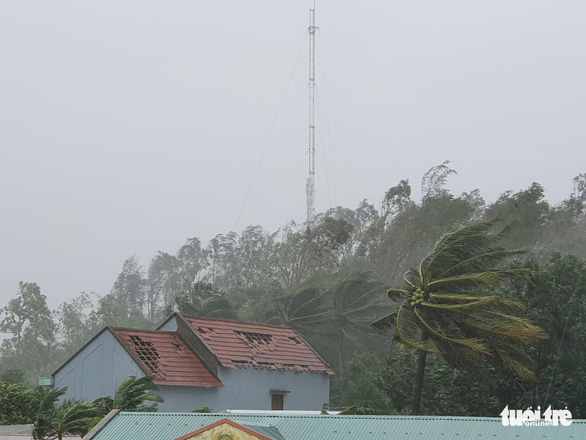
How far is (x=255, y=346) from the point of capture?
4141cm

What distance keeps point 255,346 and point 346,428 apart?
21853 millimetres

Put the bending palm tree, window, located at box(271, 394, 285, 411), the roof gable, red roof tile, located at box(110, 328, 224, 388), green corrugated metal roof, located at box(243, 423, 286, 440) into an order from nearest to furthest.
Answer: the roof gable → green corrugated metal roof, located at box(243, 423, 286, 440) → the bending palm tree → red roof tile, located at box(110, 328, 224, 388) → window, located at box(271, 394, 285, 411)

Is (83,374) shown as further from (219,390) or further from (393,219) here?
(393,219)

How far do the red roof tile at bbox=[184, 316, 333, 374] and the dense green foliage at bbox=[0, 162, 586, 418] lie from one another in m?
3.68

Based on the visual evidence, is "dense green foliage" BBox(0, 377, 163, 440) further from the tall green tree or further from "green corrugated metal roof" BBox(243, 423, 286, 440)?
the tall green tree

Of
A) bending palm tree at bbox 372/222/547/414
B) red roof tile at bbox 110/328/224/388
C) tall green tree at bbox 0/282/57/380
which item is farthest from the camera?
tall green tree at bbox 0/282/57/380

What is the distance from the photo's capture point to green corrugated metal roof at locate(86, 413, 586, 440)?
1823 cm

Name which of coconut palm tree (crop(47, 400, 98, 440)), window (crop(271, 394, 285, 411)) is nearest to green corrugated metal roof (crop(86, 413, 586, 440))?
coconut palm tree (crop(47, 400, 98, 440))

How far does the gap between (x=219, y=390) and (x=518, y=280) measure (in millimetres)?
12348

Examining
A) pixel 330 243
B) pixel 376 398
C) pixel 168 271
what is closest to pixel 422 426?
pixel 376 398

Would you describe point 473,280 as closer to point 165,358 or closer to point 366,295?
point 165,358

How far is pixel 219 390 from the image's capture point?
38250 millimetres

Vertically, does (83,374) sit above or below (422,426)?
above

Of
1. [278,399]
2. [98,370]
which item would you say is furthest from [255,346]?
[98,370]
